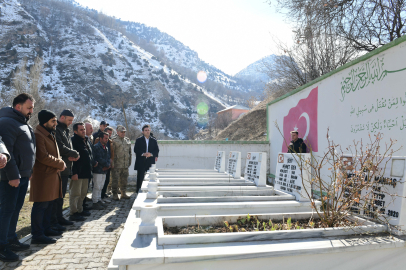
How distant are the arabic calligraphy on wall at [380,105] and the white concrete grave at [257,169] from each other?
8.07 ft

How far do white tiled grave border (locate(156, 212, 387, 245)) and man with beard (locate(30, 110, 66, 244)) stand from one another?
2.34 metres

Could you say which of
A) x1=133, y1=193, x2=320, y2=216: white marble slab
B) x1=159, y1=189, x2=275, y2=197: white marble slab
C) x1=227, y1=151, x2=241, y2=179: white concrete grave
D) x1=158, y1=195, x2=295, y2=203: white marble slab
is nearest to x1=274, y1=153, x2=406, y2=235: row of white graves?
x1=133, y1=193, x2=320, y2=216: white marble slab

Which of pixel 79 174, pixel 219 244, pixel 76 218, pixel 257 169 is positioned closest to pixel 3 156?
pixel 79 174

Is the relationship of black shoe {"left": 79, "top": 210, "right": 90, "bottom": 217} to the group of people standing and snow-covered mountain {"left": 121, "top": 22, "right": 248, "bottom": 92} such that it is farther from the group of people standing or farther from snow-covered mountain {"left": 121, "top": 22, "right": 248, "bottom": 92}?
snow-covered mountain {"left": 121, "top": 22, "right": 248, "bottom": 92}

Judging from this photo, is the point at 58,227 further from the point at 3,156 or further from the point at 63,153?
the point at 3,156

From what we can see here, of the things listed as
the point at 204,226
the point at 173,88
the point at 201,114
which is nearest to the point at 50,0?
the point at 173,88

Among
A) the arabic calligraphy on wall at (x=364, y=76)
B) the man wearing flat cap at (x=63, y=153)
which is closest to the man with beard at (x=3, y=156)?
the man wearing flat cap at (x=63, y=153)

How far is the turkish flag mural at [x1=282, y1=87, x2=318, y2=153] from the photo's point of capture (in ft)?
24.3

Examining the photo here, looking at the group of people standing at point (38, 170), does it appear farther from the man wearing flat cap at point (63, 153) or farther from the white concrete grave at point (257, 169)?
the white concrete grave at point (257, 169)

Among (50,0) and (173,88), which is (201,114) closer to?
(173,88)

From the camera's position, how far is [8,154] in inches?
122

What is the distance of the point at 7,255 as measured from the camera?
10.7ft

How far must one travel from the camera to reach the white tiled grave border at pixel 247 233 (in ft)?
7.14

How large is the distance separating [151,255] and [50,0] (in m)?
136
